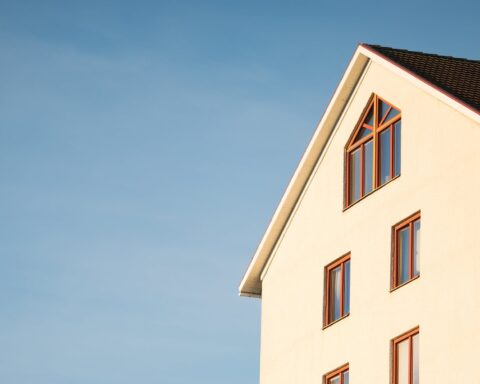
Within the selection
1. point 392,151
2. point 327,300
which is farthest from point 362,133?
point 327,300

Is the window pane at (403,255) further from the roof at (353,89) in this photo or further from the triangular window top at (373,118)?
the roof at (353,89)

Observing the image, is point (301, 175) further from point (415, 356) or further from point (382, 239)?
point (415, 356)

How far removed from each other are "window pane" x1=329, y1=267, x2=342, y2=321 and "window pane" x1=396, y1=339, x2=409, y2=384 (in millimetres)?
3765

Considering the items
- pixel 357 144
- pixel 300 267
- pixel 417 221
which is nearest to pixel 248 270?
pixel 300 267

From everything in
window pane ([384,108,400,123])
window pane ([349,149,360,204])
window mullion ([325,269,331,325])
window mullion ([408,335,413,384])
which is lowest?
window mullion ([408,335,413,384])

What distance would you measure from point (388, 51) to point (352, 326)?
7774 mm

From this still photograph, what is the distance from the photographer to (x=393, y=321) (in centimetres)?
4100

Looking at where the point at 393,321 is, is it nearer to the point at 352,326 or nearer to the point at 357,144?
the point at 352,326

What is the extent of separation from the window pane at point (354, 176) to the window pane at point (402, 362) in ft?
17.8

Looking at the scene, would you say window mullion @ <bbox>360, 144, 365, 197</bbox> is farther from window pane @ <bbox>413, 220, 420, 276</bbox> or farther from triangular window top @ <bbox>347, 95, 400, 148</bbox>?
window pane @ <bbox>413, 220, 420, 276</bbox>

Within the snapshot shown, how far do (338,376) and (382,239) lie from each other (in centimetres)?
391

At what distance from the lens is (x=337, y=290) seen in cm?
4484

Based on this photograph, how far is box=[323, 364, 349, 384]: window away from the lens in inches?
1695

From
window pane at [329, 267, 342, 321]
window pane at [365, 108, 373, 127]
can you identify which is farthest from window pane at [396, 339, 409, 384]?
window pane at [365, 108, 373, 127]
